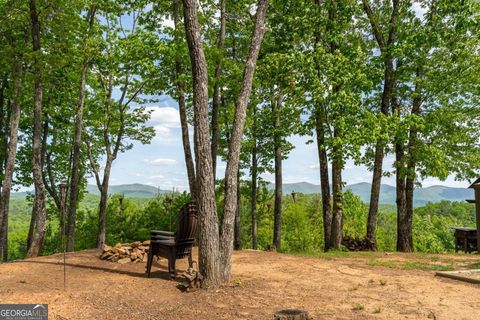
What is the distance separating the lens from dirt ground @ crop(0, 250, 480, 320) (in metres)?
5.17

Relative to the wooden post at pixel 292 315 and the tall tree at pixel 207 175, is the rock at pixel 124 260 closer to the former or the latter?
the tall tree at pixel 207 175

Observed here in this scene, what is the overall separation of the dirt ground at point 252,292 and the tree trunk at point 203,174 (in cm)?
53

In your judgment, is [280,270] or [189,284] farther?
[280,270]

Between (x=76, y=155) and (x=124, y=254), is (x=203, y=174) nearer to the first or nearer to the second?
(x=124, y=254)

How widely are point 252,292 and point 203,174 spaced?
232 cm

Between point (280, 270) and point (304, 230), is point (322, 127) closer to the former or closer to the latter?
point (280, 270)

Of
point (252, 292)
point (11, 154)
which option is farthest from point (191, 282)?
point (11, 154)

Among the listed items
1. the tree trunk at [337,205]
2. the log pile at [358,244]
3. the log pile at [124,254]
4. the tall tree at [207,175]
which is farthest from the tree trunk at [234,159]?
the log pile at [358,244]

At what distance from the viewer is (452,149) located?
50.6 feet

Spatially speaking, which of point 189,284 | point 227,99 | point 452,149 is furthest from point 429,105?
point 189,284

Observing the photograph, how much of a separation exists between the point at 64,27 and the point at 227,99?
26.7ft

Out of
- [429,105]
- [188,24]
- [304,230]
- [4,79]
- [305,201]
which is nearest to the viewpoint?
[188,24]

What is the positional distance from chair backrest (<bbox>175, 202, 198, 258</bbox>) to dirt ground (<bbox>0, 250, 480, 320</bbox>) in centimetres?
72

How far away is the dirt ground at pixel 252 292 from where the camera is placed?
517 centimetres
